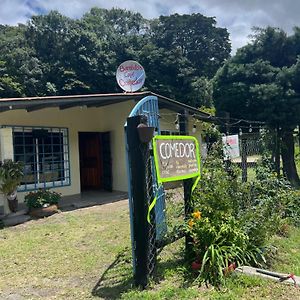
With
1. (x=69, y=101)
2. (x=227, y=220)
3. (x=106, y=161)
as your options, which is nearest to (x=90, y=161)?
(x=106, y=161)

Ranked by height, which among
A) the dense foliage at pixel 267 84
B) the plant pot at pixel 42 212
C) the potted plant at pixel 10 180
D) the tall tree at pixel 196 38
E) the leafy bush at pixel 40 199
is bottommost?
the plant pot at pixel 42 212

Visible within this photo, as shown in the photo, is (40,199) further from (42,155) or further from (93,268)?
(93,268)

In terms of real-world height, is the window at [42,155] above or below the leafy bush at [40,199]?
above

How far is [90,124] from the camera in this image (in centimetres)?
1178

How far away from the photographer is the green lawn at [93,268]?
11.8ft

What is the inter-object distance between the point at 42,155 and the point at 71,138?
3.67 ft

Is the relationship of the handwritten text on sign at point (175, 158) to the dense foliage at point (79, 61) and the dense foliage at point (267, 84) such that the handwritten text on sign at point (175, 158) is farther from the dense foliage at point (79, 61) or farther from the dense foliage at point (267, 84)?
the dense foliage at point (79, 61)

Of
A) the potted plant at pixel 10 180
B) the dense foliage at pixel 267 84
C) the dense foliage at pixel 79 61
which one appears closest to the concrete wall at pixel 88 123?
the potted plant at pixel 10 180

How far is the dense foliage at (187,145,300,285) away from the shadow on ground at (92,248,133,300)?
32.0 inches

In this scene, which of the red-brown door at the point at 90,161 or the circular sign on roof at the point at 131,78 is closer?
the circular sign on roof at the point at 131,78

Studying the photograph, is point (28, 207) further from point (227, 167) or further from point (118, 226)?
point (227, 167)

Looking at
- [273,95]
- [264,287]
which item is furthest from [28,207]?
[273,95]

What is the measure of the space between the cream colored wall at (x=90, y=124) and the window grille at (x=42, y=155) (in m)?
0.19

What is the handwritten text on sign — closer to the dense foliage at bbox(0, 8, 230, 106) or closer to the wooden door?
the wooden door
